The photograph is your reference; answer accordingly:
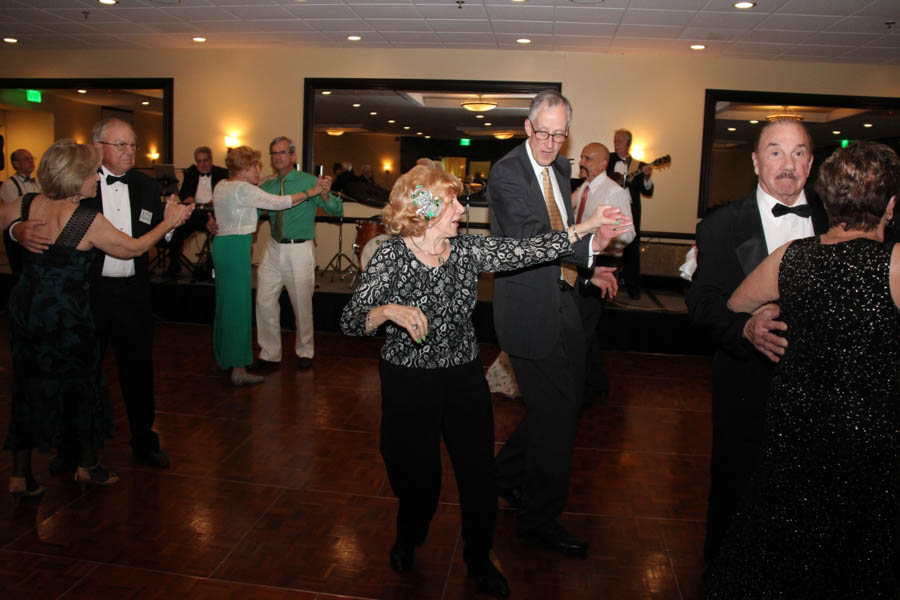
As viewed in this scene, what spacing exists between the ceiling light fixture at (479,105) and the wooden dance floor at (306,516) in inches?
253

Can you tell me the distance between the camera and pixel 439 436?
2.45m

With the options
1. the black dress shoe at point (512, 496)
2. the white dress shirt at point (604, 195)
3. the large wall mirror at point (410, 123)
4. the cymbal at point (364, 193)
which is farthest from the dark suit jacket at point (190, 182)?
the black dress shoe at point (512, 496)

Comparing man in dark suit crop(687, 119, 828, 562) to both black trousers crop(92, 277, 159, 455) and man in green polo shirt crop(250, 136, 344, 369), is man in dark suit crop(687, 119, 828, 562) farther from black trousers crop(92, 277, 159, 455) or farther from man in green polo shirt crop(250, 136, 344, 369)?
man in green polo shirt crop(250, 136, 344, 369)

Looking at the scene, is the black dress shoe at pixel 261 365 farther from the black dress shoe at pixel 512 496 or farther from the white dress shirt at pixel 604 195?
Result: the black dress shoe at pixel 512 496

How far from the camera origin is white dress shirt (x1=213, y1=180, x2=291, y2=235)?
5.04 metres

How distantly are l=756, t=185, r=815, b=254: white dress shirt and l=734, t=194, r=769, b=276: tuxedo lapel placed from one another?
0.02 m

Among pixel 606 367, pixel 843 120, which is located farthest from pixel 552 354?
pixel 843 120

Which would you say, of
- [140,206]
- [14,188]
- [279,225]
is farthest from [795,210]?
[14,188]

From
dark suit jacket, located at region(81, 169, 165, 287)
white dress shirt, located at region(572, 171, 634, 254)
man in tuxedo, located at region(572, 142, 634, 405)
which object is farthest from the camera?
white dress shirt, located at region(572, 171, 634, 254)

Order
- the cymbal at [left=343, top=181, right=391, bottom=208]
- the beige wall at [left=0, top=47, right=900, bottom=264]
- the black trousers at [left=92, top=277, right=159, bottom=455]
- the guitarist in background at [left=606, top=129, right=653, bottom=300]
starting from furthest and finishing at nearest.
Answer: the cymbal at [left=343, top=181, right=391, bottom=208], the beige wall at [left=0, top=47, right=900, bottom=264], the guitarist in background at [left=606, top=129, right=653, bottom=300], the black trousers at [left=92, top=277, right=159, bottom=455]

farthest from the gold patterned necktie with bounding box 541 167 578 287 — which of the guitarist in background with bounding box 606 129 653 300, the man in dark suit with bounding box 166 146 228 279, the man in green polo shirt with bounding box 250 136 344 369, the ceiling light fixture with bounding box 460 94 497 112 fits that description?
the ceiling light fixture with bounding box 460 94 497 112

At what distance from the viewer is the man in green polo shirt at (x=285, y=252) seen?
5680mm

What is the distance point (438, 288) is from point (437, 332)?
0.49ft

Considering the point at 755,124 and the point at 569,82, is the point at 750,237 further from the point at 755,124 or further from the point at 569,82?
the point at 755,124
